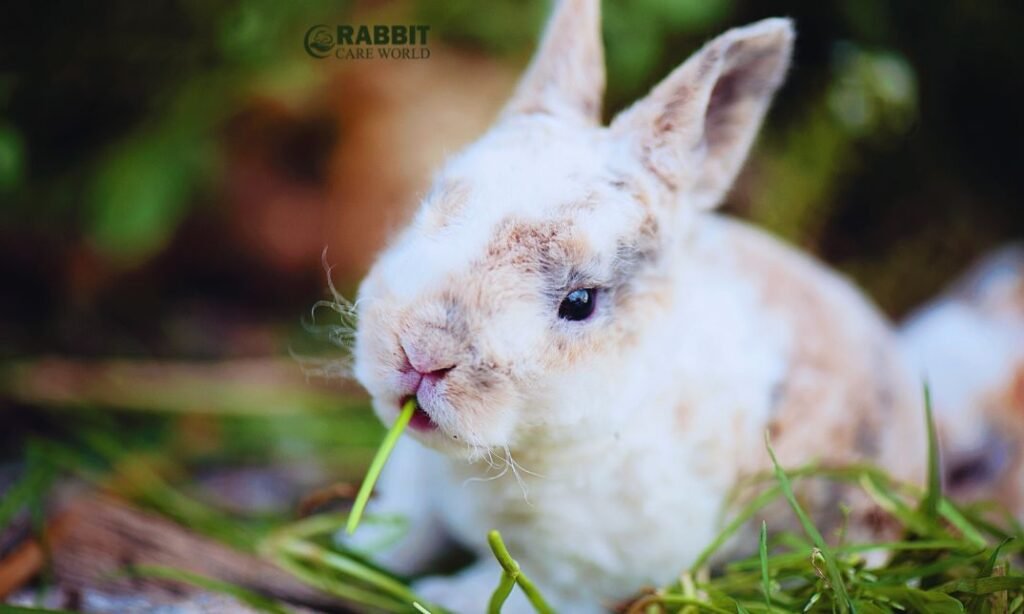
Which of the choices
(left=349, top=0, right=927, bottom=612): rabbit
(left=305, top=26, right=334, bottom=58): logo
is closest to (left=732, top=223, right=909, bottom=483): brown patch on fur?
(left=349, top=0, right=927, bottom=612): rabbit

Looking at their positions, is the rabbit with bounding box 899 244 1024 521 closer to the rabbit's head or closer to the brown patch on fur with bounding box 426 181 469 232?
the rabbit's head

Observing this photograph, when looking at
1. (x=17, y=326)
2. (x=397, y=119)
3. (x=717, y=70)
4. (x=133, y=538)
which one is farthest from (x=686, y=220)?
(x=17, y=326)

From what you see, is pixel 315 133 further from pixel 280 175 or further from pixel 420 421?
pixel 420 421

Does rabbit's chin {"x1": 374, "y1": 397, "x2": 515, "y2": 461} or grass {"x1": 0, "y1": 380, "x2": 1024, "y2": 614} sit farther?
grass {"x1": 0, "y1": 380, "x2": 1024, "y2": 614}

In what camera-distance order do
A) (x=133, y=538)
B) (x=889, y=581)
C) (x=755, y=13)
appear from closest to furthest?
1. (x=889, y=581)
2. (x=133, y=538)
3. (x=755, y=13)

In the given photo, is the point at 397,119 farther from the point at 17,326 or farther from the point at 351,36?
the point at 17,326

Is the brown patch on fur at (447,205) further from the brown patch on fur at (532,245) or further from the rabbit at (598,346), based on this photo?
the brown patch on fur at (532,245)
